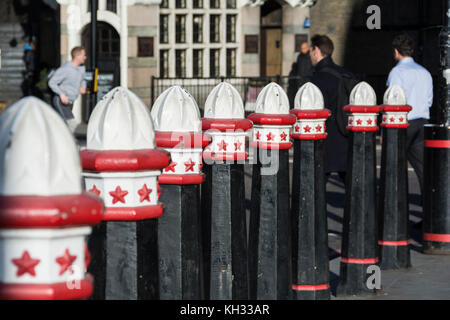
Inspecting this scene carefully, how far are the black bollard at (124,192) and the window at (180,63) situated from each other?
2002 centimetres

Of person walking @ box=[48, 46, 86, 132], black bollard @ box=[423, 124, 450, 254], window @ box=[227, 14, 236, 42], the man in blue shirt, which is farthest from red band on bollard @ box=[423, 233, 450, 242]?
window @ box=[227, 14, 236, 42]

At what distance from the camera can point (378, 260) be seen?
7.22 meters

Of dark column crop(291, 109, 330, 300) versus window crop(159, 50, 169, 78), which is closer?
dark column crop(291, 109, 330, 300)

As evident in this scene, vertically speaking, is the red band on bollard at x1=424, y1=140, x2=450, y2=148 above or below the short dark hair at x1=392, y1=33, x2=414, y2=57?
below

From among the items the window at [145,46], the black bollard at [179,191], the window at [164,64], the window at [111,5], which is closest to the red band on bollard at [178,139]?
the black bollard at [179,191]

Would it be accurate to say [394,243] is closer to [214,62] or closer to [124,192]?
[124,192]

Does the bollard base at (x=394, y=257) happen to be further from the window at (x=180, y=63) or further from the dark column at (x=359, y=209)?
the window at (x=180, y=63)

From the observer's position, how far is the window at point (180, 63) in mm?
23234

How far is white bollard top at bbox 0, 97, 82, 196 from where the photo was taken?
245 centimetres

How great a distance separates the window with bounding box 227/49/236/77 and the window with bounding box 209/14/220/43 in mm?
492

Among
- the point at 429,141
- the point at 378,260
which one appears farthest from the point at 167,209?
the point at 429,141

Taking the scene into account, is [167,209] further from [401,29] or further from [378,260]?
[401,29]

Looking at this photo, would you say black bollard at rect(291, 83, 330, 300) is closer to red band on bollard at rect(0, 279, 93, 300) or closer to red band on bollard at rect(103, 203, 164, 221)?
red band on bollard at rect(103, 203, 164, 221)

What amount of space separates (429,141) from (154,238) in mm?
5368
